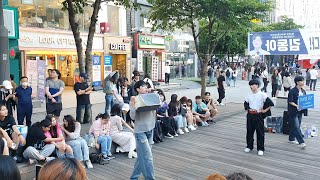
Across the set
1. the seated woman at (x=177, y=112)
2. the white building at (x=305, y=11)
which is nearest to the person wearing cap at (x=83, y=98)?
the seated woman at (x=177, y=112)

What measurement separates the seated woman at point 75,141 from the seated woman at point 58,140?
0.17 metres

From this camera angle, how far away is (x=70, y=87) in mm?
21688

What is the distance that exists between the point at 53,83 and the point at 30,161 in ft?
10.0

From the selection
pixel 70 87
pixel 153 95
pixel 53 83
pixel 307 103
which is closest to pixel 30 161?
pixel 153 95

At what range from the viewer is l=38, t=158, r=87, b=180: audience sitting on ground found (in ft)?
6.11

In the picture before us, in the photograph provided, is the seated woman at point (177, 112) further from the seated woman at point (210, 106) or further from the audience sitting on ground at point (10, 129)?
the audience sitting on ground at point (10, 129)

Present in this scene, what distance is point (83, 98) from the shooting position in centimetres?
932

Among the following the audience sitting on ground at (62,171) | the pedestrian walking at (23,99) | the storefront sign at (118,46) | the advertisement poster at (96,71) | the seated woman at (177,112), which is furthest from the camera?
the storefront sign at (118,46)

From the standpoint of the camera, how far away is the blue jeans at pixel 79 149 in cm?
623

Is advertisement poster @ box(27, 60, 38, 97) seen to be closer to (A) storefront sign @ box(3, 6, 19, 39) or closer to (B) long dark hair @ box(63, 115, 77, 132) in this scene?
(A) storefront sign @ box(3, 6, 19, 39)

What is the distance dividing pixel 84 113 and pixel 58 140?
3.90 meters

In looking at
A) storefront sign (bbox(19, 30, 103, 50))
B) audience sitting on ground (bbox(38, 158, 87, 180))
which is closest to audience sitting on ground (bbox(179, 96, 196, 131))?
audience sitting on ground (bbox(38, 158, 87, 180))

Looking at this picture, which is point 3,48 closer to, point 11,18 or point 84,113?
point 11,18

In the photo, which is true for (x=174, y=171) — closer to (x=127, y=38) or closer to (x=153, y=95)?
(x=153, y=95)
